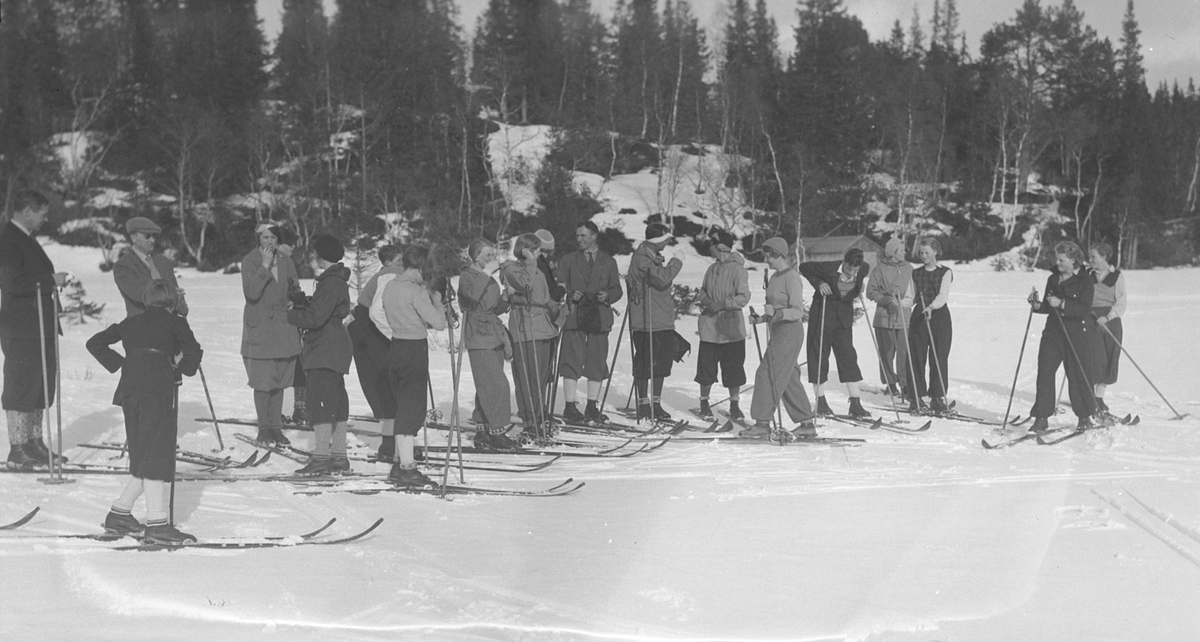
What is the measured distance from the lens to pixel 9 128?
3997 centimetres

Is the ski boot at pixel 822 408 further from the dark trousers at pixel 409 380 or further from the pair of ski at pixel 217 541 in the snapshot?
the pair of ski at pixel 217 541

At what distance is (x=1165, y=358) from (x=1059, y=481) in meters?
9.41

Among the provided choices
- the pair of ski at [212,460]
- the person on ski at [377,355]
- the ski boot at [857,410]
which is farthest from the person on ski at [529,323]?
the ski boot at [857,410]

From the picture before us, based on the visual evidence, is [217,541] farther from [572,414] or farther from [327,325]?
[572,414]

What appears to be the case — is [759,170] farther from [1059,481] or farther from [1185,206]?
[1059,481]

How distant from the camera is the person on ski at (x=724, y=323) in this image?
10039mm

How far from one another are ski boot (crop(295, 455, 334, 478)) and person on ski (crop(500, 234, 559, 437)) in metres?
2.12

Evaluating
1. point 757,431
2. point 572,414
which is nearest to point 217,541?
point 757,431

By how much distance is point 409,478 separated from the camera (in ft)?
22.5

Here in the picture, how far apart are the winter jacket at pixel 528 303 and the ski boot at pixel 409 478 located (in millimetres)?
2632

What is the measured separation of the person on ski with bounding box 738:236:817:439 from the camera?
29.1 ft

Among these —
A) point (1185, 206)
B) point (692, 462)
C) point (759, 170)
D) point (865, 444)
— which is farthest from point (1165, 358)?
point (1185, 206)

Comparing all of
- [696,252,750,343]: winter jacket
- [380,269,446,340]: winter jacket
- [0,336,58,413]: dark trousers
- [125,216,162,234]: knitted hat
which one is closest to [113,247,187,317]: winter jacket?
[125,216,162,234]: knitted hat

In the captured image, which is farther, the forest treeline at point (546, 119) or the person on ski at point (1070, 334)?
the forest treeline at point (546, 119)
